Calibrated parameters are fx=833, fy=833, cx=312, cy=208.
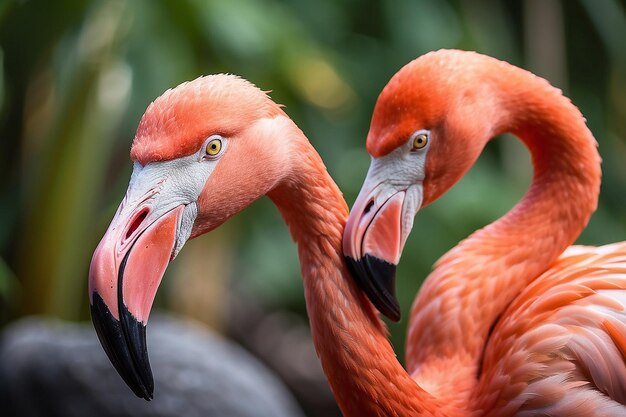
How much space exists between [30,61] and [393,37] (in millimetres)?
2406

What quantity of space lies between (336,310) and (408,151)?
379 mm

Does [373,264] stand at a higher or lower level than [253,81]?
lower

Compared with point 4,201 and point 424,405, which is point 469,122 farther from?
point 4,201

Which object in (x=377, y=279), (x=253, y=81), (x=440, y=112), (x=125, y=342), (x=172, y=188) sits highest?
(x=440, y=112)

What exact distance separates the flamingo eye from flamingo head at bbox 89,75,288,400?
12.2 inches

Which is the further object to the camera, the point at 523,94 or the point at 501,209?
the point at 501,209

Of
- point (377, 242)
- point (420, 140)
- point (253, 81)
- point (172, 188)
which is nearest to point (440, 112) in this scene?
point (420, 140)

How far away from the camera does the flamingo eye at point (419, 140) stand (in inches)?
70.4

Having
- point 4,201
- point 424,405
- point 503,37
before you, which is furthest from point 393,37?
point 424,405

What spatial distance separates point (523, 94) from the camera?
1907 millimetres

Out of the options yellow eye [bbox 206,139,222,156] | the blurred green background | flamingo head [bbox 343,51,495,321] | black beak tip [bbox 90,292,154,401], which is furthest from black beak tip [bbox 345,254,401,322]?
the blurred green background

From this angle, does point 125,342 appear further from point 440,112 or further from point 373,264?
point 440,112

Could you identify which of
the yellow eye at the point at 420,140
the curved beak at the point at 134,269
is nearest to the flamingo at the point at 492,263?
the yellow eye at the point at 420,140

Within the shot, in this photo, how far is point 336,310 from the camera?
66.7 inches
